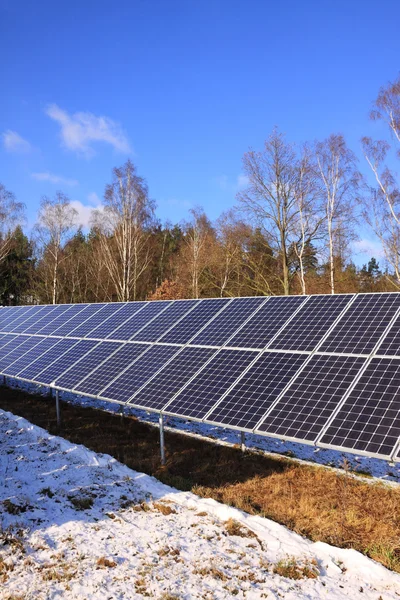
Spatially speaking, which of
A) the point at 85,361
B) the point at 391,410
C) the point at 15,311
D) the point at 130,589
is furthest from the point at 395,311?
the point at 15,311

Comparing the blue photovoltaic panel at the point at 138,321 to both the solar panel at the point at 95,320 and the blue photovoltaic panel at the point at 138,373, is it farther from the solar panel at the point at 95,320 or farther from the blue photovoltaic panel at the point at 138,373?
the blue photovoltaic panel at the point at 138,373

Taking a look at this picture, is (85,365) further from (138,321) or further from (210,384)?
(210,384)

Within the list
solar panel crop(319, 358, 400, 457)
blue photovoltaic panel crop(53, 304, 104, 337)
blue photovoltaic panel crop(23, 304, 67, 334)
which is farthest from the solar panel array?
blue photovoltaic panel crop(23, 304, 67, 334)

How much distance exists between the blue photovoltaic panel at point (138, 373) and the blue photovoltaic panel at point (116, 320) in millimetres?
3585

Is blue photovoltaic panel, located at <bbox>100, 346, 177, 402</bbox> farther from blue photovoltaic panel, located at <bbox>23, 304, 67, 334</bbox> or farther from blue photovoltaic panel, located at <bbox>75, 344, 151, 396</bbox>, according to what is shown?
blue photovoltaic panel, located at <bbox>23, 304, 67, 334</bbox>

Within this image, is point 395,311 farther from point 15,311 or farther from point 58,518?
point 15,311

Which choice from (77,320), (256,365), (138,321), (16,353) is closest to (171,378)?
(256,365)

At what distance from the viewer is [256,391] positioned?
9.95 m

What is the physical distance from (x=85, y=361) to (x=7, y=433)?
10.6 ft

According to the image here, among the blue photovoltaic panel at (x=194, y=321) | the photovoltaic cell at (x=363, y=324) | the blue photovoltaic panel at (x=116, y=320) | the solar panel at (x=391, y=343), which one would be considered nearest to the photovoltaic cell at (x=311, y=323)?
the photovoltaic cell at (x=363, y=324)

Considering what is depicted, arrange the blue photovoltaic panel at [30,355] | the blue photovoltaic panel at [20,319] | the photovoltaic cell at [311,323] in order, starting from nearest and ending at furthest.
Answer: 1. the photovoltaic cell at [311,323]
2. the blue photovoltaic panel at [30,355]
3. the blue photovoltaic panel at [20,319]

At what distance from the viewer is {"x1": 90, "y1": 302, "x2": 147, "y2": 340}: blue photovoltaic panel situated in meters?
16.8

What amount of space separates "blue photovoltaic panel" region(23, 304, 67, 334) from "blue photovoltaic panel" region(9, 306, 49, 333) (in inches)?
4.7

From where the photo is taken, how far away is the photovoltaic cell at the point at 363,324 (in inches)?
406
